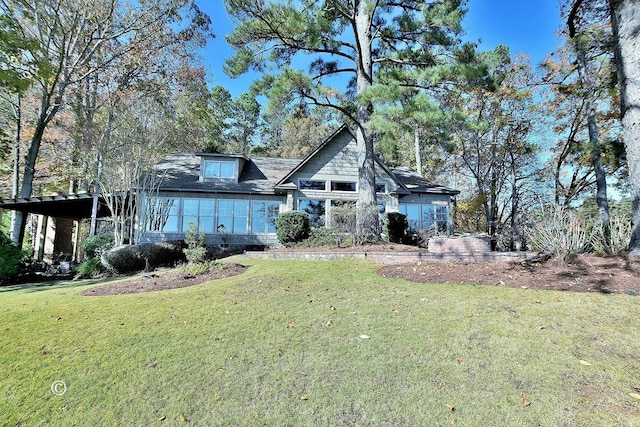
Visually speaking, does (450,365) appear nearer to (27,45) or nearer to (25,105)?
(27,45)

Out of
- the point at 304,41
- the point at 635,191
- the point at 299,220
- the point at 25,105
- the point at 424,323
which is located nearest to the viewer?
the point at 424,323

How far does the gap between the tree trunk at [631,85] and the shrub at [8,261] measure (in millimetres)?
16103

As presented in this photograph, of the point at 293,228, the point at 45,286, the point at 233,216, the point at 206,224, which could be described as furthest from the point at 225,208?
the point at 45,286

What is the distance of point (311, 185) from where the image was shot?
53.8ft

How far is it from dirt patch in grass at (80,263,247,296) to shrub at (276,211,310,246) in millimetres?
4522

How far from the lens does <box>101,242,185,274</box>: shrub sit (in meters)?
10.3

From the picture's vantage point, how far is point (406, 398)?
2594mm

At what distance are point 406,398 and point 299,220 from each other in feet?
34.1

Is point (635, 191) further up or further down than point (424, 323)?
further up

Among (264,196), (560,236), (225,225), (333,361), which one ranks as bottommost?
(333,361)

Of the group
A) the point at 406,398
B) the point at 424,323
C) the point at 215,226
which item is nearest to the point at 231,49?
the point at 215,226

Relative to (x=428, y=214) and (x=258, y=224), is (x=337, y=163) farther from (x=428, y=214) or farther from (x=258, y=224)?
(x=428, y=214)

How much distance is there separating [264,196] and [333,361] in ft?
46.1

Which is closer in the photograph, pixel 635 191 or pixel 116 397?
pixel 116 397
